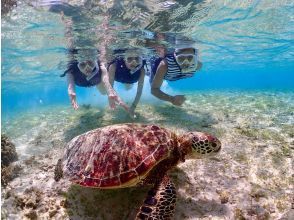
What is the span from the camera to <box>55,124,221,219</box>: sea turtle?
160 inches

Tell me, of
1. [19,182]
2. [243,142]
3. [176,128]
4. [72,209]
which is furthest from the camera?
[176,128]

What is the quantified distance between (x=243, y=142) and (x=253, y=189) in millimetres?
1995

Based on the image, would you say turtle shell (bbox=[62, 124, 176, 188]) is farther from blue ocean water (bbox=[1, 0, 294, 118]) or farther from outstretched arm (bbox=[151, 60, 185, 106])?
blue ocean water (bbox=[1, 0, 294, 118])

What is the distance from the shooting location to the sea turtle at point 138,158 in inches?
160

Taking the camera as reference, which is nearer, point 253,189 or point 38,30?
point 253,189

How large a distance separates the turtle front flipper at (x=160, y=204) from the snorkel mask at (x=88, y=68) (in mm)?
8045

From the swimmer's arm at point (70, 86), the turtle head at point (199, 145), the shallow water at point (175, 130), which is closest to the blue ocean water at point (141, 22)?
the shallow water at point (175, 130)

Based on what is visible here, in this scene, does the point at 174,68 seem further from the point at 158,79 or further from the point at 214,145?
the point at 214,145

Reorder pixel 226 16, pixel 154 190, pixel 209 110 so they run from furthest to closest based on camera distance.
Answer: pixel 226 16, pixel 209 110, pixel 154 190

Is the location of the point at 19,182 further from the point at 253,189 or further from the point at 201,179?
the point at 253,189

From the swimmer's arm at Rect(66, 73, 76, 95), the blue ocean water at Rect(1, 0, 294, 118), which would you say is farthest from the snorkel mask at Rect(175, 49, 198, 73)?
the swimmer's arm at Rect(66, 73, 76, 95)

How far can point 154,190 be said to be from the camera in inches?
163

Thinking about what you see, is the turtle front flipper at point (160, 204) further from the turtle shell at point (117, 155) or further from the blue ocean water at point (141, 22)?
the blue ocean water at point (141, 22)

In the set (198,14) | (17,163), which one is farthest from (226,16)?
(17,163)
